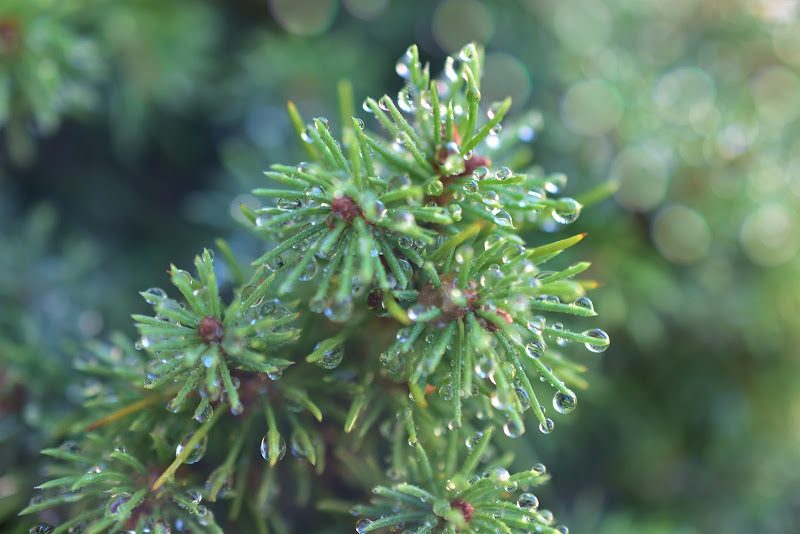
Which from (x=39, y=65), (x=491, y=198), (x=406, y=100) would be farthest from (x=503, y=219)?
(x=39, y=65)

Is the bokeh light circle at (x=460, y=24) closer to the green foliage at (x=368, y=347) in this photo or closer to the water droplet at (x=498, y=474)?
the green foliage at (x=368, y=347)

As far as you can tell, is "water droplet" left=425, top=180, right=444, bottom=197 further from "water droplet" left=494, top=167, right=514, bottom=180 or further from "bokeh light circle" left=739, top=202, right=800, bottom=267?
"bokeh light circle" left=739, top=202, right=800, bottom=267

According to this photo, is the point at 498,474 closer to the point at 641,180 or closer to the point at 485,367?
the point at 485,367

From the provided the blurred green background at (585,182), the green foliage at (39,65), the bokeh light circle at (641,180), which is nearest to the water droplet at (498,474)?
the blurred green background at (585,182)

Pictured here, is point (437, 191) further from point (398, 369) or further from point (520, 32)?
point (520, 32)

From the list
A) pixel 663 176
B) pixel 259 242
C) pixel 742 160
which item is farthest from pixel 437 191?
pixel 742 160
